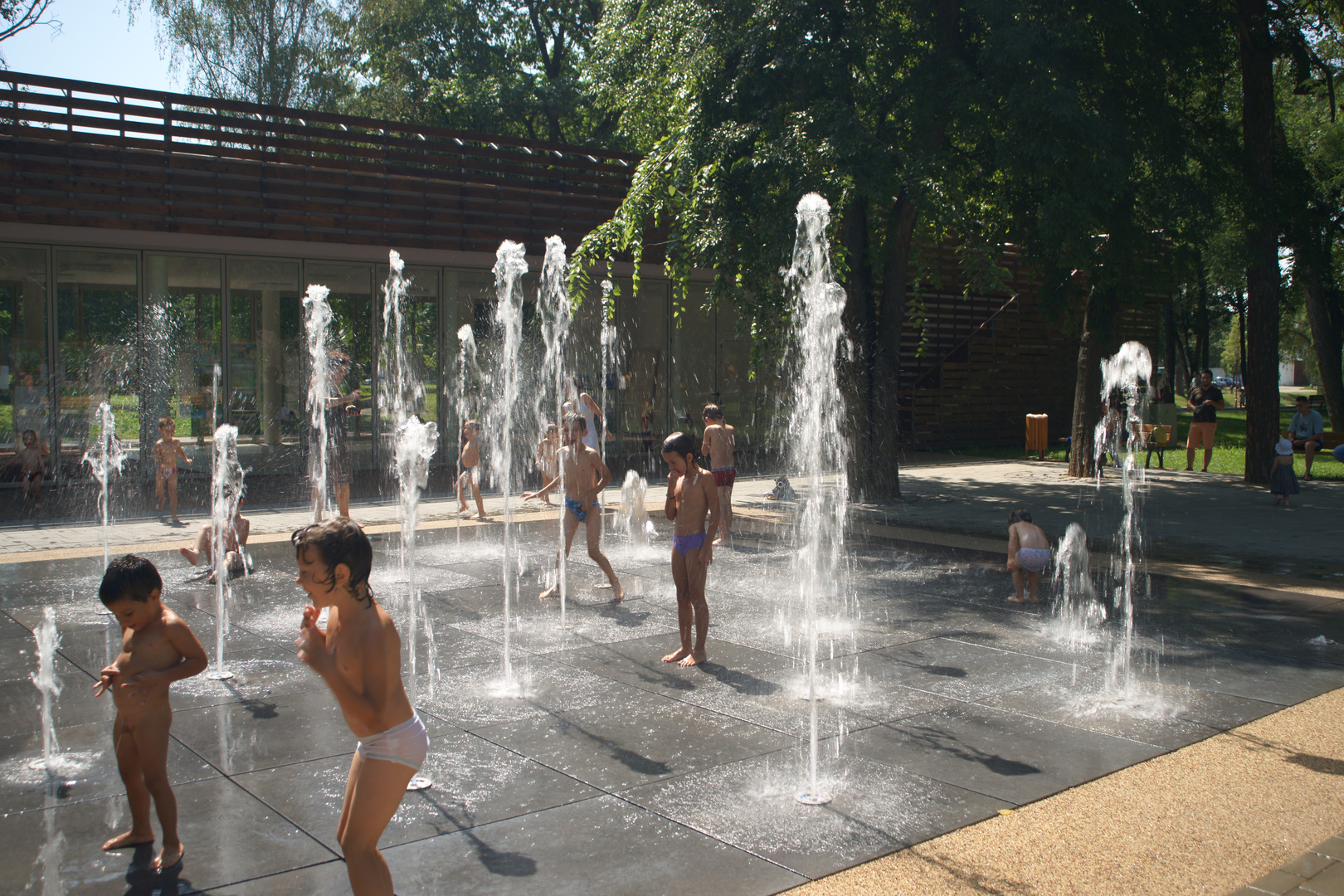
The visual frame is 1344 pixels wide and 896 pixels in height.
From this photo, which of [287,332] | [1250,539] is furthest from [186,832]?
[287,332]

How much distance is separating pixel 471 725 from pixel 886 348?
10727mm

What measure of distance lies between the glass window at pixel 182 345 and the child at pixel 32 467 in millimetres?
1971

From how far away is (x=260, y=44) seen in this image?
29.6m

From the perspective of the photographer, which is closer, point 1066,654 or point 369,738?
point 369,738

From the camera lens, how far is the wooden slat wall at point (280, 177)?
47.8ft

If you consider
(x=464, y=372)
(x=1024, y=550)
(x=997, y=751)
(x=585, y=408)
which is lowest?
(x=997, y=751)

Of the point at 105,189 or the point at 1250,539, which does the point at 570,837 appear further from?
the point at 105,189

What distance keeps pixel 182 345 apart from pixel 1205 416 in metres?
18.7

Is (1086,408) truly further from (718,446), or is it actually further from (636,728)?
(636,728)

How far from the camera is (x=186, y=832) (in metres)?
4.21

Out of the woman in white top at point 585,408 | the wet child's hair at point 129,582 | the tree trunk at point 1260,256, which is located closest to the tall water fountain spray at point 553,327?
the woman in white top at point 585,408

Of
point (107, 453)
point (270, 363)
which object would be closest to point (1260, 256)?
point (270, 363)

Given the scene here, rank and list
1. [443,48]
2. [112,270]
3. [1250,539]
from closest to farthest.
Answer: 1. [1250,539]
2. [112,270]
3. [443,48]

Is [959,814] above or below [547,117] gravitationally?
below
